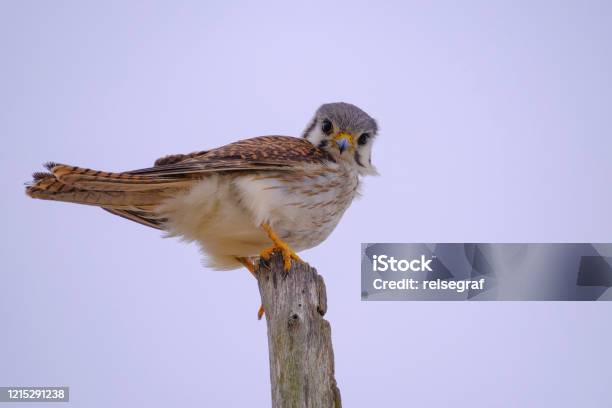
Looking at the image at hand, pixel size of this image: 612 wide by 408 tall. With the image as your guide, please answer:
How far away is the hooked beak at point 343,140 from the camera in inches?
198

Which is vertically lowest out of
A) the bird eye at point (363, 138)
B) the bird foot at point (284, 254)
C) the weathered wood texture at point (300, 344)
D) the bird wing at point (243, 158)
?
the weathered wood texture at point (300, 344)

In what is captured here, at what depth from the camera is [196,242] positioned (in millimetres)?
5031

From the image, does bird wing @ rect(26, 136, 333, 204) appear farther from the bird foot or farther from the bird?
the bird foot

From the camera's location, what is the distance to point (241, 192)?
14.9 ft

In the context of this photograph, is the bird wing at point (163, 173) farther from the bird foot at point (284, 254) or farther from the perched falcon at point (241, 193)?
the bird foot at point (284, 254)

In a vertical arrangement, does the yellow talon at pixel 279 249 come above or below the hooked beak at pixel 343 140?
below

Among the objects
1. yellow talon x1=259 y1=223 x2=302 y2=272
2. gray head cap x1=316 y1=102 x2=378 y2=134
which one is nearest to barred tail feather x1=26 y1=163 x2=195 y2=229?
yellow talon x1=259 y1=223 x2=302 y2=272

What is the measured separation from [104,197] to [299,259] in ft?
3.74

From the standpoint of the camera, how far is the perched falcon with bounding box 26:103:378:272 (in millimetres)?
4270

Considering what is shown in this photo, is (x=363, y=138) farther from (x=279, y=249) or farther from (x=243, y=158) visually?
(x=279, y=249)

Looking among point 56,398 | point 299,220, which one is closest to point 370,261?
point 299,220

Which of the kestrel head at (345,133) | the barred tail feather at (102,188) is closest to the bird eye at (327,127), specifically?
the kestrel head at (345,133)

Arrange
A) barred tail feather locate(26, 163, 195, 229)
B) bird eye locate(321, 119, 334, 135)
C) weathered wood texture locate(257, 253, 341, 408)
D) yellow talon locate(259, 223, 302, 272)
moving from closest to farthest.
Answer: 1. weathered wood texture locate(257, 253, 341, 408)
2. barred tail feather locate(26, 163, 195, 229)
3. yellow talon locate(259, 223, 302, 272)
4. bird eye locate(321, 119, 334, 135)

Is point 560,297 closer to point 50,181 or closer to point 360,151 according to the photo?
point 360,151
